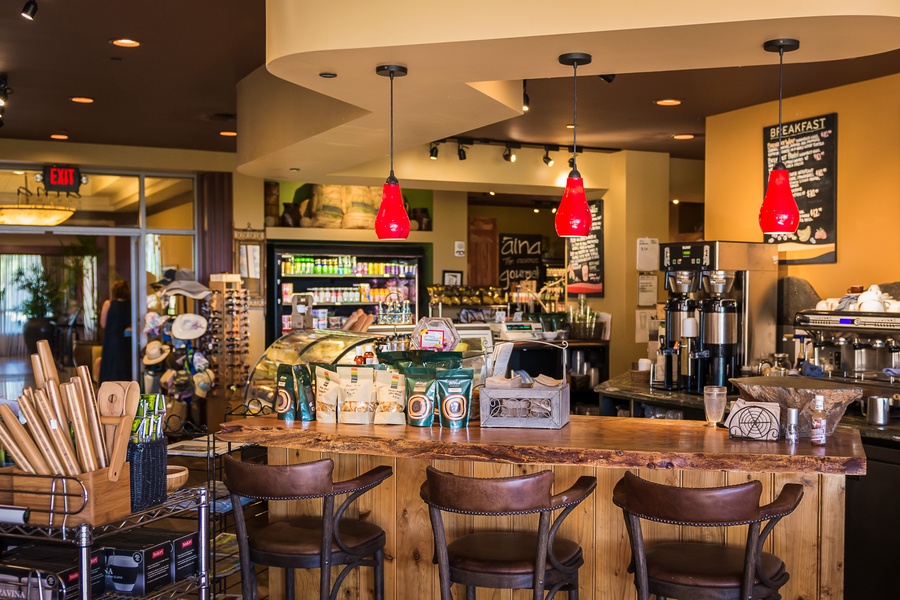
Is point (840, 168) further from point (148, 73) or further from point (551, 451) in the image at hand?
point (148, 73)

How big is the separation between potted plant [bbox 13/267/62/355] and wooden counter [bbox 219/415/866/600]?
275 inches

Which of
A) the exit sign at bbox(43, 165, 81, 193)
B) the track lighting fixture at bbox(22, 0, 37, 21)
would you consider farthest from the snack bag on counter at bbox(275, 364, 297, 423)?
the exit sign at bbox(43, 165, 81, 193)

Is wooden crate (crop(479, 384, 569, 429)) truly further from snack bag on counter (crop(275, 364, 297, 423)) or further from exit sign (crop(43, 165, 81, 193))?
exit sign (crop(43, 165, 81, 193))

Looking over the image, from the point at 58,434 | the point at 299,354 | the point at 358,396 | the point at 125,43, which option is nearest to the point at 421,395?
the point at 358,396

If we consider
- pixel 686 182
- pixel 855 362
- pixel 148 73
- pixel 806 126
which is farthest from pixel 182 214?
pixel 855 362

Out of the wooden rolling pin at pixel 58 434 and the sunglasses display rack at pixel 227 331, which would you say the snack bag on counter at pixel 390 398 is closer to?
the wooden rolling pin at pixel 58 434

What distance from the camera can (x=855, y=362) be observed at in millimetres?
5254

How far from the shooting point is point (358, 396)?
3807mm

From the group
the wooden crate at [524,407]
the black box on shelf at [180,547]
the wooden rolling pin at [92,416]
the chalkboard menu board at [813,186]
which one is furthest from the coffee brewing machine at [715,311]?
the wooden rolling pin at [92,416]

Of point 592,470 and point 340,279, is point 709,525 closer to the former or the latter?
point 592,470

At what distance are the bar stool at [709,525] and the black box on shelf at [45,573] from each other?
5.62 ft

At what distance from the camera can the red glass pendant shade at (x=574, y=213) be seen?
14.3ft

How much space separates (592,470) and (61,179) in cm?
759

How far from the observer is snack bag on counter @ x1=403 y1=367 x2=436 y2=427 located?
12.2 ft
